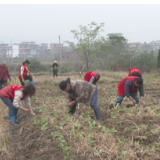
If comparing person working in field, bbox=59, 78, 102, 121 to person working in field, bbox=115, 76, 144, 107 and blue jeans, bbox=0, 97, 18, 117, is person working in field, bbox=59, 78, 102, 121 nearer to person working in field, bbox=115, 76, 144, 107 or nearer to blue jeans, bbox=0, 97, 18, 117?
person working in field, bbox=115, 76, 144, 107

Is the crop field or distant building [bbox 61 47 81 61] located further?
distant building [bbox 61 47 81 61]

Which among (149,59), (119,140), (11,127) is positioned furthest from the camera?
(149,59)

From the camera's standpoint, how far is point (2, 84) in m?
9.06

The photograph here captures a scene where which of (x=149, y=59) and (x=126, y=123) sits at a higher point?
(x=149, y=59)

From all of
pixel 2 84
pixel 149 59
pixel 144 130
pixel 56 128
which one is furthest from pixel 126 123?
pixel 149 59

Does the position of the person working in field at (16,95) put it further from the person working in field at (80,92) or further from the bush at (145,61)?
the bush at (145,61)

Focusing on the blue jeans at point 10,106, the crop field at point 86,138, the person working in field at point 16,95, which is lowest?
the crop field at point 86,138

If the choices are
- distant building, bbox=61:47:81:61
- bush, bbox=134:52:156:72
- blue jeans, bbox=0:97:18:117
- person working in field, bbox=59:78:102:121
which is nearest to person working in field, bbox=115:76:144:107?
person working in field, bbox=59:78:102:121

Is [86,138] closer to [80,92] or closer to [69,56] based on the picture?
[80,92]

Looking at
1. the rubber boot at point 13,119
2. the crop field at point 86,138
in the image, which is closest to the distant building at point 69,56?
the crop field at point 86,138

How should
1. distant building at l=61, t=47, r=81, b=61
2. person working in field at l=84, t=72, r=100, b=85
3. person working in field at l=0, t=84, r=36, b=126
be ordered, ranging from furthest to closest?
distant building at l=61, t=47, r=81, b=61, person working in field at l=84, t=72, r=100, b=85, person working in field at l=0, t=84, r=36, b=126

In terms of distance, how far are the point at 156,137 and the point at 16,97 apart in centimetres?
306

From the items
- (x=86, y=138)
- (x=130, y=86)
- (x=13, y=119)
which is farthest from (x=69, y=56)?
(x=86, y=138)

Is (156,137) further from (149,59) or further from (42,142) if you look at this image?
(149,59)
